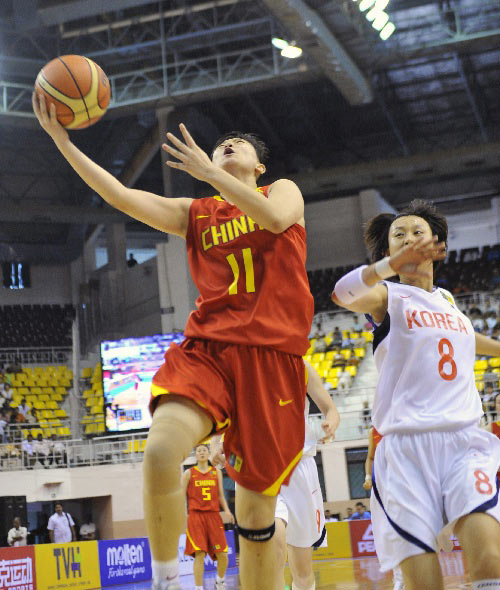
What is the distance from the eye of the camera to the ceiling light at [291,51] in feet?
67.8

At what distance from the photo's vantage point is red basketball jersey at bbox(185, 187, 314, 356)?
3.59 metres

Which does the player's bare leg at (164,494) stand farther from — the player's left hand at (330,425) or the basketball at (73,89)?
the player's left hand at (330,425)

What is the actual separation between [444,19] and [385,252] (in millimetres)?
19528

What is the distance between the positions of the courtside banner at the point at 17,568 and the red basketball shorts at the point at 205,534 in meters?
2.79

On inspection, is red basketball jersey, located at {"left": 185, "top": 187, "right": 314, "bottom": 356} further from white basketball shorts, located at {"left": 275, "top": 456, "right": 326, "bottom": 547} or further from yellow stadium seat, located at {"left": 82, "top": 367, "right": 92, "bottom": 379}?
yellow stadium seat, located at {"left": 82, "top": 367, "right": 92, "bottom": 379}

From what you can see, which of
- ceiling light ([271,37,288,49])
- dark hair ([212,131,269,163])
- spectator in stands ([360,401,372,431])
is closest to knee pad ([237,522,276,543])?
dark hair ([212,131,269,163])

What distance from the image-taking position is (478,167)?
25984 millimetres

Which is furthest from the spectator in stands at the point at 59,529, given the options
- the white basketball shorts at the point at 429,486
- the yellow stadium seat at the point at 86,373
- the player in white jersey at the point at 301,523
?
the white basketball shorts at the point at 429,486

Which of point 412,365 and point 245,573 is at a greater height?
point 412,365

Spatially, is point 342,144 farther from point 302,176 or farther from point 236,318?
point 236,318

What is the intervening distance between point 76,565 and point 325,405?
10.8 metres

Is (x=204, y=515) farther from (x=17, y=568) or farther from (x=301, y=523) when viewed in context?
(x=301, y=523)

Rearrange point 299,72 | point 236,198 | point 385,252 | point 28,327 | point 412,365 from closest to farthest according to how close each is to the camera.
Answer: point 236,198 → point 412,365 → point 385,252 → point 299,72 → point 28,327

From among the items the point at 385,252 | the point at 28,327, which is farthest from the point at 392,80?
the point at 385,252
